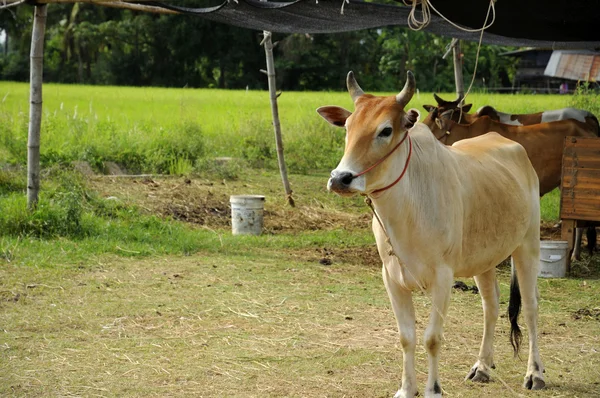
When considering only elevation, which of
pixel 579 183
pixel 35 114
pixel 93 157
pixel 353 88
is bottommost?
pixel 93 157

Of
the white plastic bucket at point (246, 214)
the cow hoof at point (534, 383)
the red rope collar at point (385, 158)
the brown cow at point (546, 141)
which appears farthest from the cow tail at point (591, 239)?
the red rope collar at point (385, 158)

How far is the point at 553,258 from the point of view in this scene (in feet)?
27.2

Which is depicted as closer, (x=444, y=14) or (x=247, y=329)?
(x=247, y=329)

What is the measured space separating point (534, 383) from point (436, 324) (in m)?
0.96

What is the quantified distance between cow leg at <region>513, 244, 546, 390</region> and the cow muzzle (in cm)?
168

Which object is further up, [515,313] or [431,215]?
[431,215]

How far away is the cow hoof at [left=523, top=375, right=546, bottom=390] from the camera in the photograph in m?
5.26

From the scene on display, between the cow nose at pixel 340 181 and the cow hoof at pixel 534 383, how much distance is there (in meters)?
1.88

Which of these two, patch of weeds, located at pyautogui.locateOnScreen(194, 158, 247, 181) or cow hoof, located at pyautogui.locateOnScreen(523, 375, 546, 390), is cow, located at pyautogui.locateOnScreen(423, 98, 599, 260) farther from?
cow hoof, located at pyautogui.locateOnScreen(523, 375, 546, 390)

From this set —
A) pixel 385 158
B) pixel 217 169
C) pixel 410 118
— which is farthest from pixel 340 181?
pixel 217 169

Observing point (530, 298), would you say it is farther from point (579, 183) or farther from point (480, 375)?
point (579, 183)

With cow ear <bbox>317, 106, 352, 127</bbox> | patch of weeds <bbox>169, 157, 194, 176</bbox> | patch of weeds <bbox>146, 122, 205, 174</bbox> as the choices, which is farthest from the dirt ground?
cow ear <bbox>317, 106, 352, 127</bbox>

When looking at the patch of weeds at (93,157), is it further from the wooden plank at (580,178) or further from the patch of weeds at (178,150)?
the wooden plank at (580,178)

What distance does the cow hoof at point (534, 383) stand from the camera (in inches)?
207
